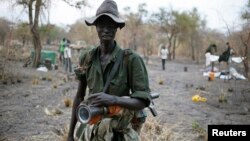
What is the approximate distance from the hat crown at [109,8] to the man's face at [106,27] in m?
0.04

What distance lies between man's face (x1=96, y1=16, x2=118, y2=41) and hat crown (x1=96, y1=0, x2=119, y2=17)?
43mm

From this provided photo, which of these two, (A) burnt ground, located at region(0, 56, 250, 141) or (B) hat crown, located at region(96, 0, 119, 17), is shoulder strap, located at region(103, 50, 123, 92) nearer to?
(B) hat crown, located at region(96, 0, 119, 17)

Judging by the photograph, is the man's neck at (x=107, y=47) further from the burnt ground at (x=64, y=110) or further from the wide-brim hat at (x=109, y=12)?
the burnt ground at (x=64, y=110)

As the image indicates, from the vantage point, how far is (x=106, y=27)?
2174 mm

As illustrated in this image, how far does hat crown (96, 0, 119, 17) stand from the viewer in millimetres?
2176

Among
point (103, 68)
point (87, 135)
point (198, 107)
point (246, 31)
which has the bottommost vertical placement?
point (198, 107)

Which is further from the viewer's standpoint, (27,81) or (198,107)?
(27,81)

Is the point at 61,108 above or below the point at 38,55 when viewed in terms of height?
below

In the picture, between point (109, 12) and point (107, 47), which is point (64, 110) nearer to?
point (107, 47)

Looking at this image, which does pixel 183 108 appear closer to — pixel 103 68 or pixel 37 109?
pixel 37 109

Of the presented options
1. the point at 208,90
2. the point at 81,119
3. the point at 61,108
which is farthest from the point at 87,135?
the point at 208,90

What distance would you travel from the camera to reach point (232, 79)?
615 inches

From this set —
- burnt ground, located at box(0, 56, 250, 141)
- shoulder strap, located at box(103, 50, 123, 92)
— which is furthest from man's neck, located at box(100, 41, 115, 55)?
burnt ground, located at box(0, 56, 250, 141)

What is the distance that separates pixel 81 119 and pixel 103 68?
390 mm
